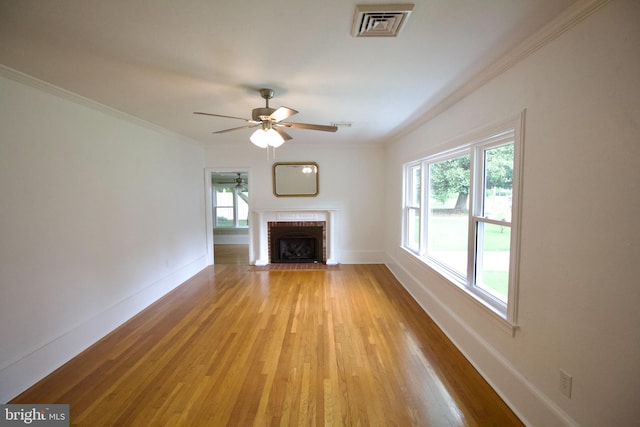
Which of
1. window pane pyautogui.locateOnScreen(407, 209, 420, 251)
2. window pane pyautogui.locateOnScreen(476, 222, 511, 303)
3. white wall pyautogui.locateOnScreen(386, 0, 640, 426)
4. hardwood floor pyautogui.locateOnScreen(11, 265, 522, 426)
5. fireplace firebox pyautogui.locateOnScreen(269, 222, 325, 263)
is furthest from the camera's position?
fireplace firebox pyautogui.locateOnScreen(269, 222, 325, 263)

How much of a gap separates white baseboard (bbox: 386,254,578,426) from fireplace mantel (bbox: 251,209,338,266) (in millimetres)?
2457

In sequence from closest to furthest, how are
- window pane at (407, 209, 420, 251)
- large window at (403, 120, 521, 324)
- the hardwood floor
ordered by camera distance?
the hardwood floor, large window at (403, 120, 521, 324), window pane at (407, 209, 420, 251)

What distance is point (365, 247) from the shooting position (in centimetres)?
540

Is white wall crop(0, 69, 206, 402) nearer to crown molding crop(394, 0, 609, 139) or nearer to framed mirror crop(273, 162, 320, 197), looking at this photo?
framed mirror crop(273, 162, 320, 197)

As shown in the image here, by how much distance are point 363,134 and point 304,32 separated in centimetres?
291

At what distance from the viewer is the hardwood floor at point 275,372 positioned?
1738mm

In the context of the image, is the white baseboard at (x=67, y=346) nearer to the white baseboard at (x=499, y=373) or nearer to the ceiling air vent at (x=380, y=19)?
the ceiling air vent at (x=380, y=19)

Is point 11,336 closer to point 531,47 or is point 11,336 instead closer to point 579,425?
point 579,425

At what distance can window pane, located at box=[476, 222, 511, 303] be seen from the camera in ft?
6.61

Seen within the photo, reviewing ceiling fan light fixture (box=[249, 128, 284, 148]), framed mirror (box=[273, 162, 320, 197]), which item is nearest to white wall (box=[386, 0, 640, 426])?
ceiling fan light fixture (box=[249, 128, 284, 148])

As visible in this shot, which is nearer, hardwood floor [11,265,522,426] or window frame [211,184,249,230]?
hardwood floor [11,265,522,426]

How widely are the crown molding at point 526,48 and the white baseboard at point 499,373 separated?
1993 mm

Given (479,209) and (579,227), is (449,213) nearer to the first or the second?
(479,209)

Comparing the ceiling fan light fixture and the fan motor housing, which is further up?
the fan motor housing
